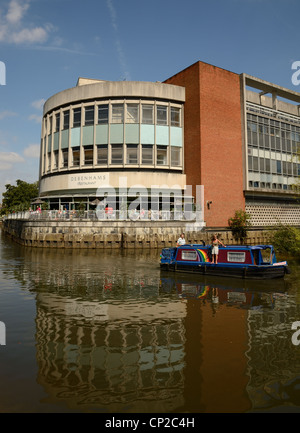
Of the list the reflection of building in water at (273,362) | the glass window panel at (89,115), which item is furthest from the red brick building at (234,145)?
the reflection of building in water at (273,362)

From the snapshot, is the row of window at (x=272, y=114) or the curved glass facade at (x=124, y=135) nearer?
the curved glass facade at (x=124, y=135)

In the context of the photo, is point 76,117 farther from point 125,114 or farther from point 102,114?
point 125,114

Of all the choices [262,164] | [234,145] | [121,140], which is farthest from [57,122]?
[262,164]

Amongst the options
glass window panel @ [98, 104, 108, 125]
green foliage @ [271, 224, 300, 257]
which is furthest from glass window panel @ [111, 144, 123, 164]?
green foliage @ [271, 224, 300, 257]

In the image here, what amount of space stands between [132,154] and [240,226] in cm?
1632

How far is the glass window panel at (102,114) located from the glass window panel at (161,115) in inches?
264

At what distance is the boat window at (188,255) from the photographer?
57.8 feet

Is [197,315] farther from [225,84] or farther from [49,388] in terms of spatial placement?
[225,84]

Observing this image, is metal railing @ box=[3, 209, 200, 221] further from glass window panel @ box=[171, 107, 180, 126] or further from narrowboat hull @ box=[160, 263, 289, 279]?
narrowboat hull @ box=[160, 263, 289, 279]

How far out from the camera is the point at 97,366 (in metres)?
5.96

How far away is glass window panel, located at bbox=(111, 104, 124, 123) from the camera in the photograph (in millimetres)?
40906

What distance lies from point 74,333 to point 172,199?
3447cm

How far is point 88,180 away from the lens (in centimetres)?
4031

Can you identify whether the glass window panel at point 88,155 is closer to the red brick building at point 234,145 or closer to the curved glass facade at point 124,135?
the curved glass facade at point 124,135
